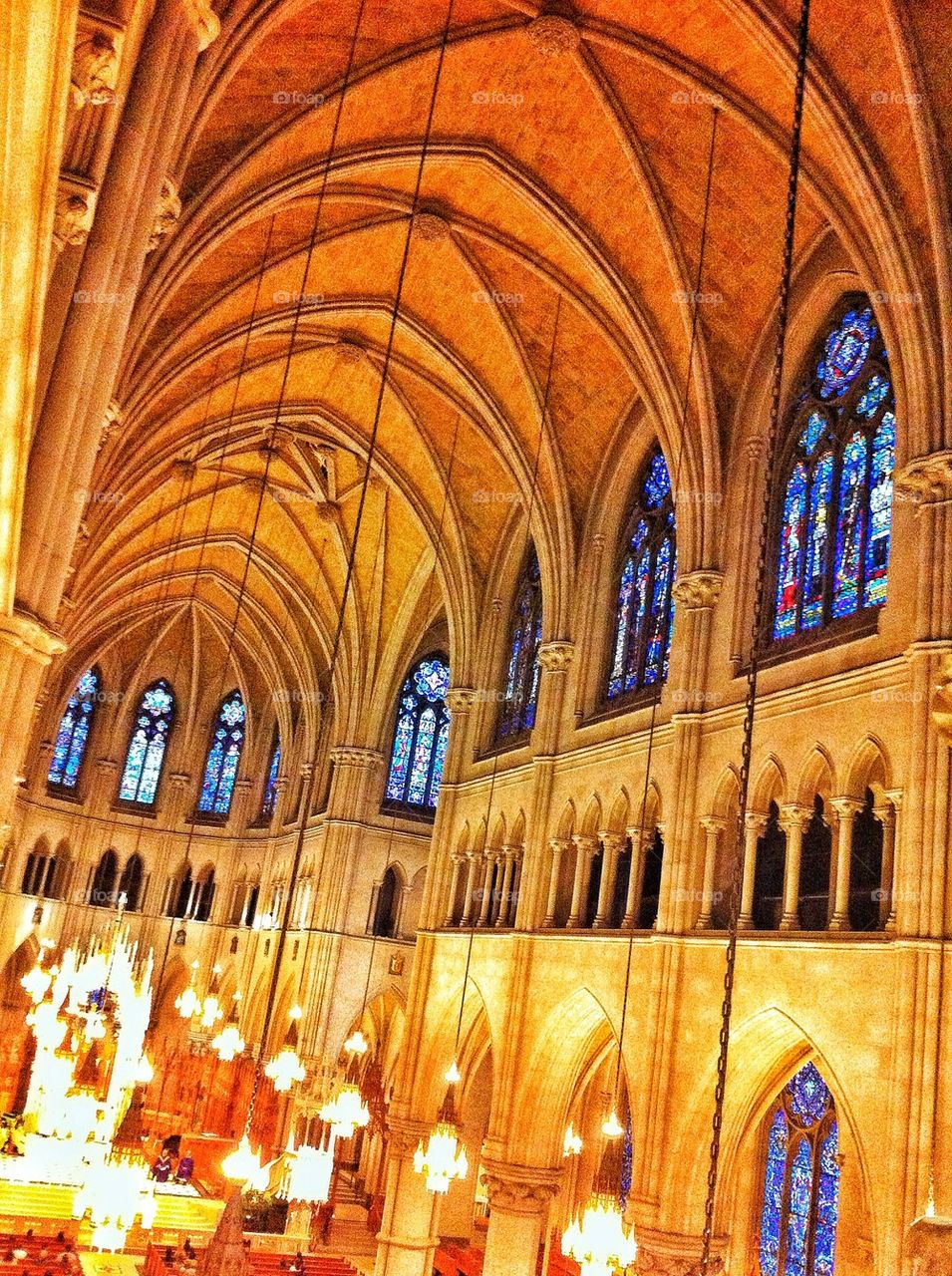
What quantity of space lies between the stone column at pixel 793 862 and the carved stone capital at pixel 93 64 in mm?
12366

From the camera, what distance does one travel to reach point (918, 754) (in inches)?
526

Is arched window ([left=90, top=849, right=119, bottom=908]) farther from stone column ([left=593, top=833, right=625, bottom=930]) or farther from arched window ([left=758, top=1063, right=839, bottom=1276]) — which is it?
arched window ([left=758, top=1063, right=839, bottom=1276])

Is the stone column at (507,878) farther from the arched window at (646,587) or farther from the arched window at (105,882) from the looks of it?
the arched window at (105,882)

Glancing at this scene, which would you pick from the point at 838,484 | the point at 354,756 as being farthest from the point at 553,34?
the point at 354,756

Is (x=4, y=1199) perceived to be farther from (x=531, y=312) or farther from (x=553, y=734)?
(x=531, y=312)

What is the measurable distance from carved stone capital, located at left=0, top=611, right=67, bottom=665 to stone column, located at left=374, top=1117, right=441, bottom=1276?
18.7 m

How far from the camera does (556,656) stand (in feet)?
76.7

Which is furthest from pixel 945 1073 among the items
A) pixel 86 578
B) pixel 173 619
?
pixel 173 619

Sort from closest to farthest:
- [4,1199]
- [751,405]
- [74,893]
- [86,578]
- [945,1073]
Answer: [945,1073], [751,405], [4,1199], [86,578], [74,893]

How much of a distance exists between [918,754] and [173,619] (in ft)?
109

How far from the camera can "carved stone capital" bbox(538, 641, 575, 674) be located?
23.2m

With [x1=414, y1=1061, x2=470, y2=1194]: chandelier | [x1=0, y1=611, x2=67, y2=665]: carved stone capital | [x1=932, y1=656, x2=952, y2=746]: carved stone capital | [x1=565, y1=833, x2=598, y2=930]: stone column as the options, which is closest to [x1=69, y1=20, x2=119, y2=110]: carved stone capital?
[x1=0, y1=611, x2=67, y2=665]: carved stone capital

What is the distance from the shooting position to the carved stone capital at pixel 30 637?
7658mm

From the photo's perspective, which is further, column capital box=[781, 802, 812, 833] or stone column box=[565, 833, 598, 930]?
stone column box=[565, 833, 598, 930]
